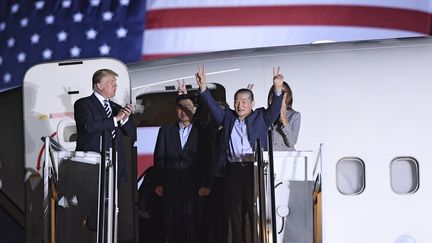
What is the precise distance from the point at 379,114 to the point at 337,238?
136cm

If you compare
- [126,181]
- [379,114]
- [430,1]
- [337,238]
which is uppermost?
[430,1]

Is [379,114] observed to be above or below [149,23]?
below

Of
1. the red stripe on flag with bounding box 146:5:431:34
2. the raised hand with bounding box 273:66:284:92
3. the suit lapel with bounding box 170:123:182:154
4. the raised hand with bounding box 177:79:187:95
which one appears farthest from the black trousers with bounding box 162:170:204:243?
the red stripe on flag with bounding box 146:5:431:34

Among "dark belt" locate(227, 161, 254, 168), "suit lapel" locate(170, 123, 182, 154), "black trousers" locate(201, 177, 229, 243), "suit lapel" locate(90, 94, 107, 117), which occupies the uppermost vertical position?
"suit lapel" locate(90, 94, 107, 117)

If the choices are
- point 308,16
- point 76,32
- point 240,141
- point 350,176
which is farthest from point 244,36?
point 240,141

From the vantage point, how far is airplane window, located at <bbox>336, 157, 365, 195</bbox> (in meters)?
10.3

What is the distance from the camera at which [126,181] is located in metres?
10.0

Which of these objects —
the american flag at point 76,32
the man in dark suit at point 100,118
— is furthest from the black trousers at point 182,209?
the american flag at point 76,32

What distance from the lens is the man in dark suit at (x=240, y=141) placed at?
31.5 ft

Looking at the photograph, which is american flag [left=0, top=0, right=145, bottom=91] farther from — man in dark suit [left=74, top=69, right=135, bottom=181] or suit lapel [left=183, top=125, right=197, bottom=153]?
suit lapel [left=183, top=125, right=197, bottom=153]

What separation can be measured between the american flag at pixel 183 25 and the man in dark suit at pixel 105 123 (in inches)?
319

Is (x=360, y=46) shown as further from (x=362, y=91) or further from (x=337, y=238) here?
(x=337, y=238)

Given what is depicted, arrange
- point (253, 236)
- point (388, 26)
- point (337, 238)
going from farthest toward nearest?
point (388, 26), point (337, 238), point (253, 236)

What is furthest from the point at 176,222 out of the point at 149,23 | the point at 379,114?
the point at 149,23
